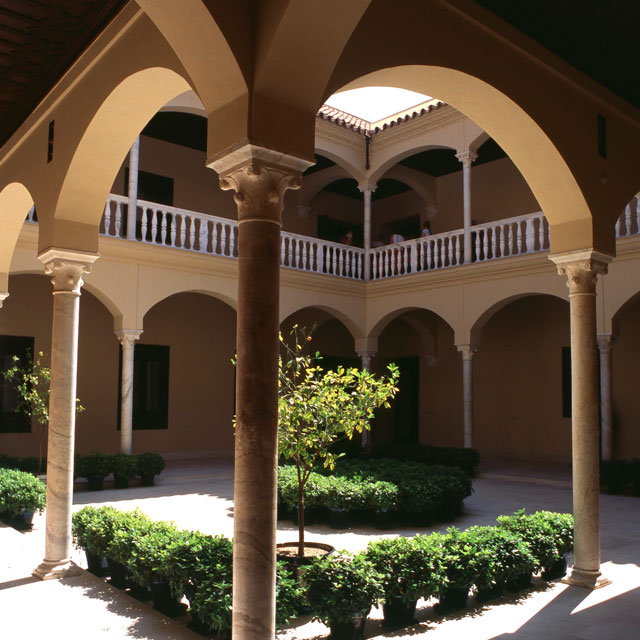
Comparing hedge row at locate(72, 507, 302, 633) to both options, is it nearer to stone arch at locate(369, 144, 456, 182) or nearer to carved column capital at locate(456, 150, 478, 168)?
carved column capital at locate(456, 150, 478, 168)

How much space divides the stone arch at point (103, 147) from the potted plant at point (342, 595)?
344 centimetres

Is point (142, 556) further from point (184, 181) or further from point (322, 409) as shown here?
point (184, 181)

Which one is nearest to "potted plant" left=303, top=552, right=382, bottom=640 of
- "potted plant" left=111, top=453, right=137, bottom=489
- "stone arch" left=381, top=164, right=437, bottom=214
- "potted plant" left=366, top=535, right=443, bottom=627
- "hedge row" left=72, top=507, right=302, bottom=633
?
"hedge row" left=72, top=507, right=302, bottom=633

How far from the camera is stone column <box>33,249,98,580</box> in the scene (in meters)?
6.02

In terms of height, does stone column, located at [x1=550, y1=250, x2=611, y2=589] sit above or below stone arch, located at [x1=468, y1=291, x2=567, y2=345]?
below

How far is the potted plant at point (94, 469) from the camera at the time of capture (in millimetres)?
11500

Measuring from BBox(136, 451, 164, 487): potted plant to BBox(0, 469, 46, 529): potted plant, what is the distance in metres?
3.50

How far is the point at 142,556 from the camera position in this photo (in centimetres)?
521

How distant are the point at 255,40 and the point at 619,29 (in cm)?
311

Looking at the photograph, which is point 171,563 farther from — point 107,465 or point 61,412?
point 107,465

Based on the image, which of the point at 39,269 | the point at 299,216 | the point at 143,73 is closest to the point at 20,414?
the point at 39,269

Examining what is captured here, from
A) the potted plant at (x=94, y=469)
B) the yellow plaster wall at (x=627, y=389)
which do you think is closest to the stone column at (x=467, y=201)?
the yellow plaster wall at (x=627, y=389)

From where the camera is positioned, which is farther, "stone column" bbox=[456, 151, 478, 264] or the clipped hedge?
"stone column" bbox=[456, 151, 478, 264]

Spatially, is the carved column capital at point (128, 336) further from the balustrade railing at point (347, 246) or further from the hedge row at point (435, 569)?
the hedge row at point (435, 569)
